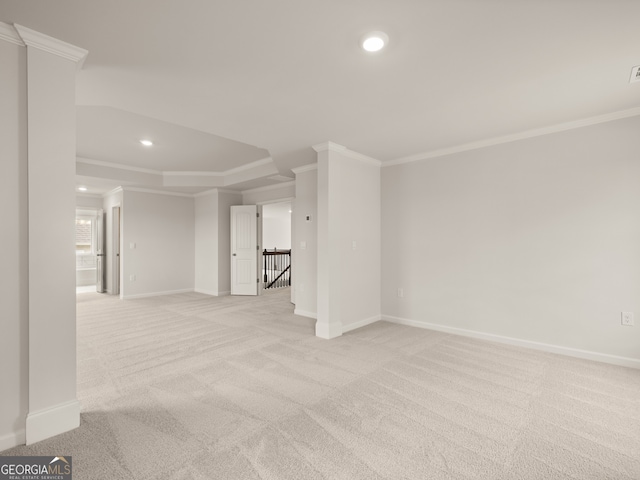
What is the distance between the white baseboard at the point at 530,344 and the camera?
3.07 meters

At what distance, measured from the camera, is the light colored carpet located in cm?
170

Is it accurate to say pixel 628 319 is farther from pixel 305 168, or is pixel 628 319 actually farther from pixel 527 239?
pixel 305 168

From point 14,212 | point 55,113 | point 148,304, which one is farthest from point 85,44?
point 148,304

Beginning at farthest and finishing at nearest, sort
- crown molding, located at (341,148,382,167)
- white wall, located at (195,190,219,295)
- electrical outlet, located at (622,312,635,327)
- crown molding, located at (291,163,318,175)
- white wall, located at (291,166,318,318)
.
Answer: white wall, located at (195,190,219,295) < white wall, located at (291,166,318,318) < crown molding, located at (291,163,318,175) < crown molding, located at (341,148,382,167) < electrical outlet, located at (622,312,635,327)

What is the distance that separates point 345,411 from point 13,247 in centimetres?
232

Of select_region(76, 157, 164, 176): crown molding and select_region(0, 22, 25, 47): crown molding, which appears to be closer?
select_region(0, 22, 25, 47): crown molding

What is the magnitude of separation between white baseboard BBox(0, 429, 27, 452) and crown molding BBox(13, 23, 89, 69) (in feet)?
7.47

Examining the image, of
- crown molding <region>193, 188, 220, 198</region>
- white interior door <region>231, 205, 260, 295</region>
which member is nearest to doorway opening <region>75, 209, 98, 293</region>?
crown molding <region>193, 188, 220, 198</region>

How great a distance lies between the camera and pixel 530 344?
356 cm

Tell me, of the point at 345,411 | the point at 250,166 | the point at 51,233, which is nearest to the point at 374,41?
the point at 51,233

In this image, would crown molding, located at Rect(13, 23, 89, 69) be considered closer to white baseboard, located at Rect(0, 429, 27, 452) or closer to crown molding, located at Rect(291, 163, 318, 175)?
white baseboard, located at Rect(0, 429, 27, 452)

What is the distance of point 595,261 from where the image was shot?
3.18 meters

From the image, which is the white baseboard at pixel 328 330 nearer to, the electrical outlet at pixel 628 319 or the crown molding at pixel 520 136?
the crown molding at pixel 520 136

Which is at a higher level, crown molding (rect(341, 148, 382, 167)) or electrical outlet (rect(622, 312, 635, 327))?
crown molding (rect(341, 148, 382, 167))
